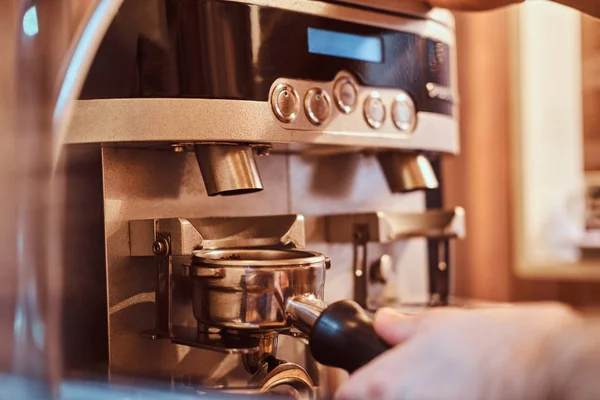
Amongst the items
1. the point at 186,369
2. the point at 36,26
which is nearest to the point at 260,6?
the point at 36,26

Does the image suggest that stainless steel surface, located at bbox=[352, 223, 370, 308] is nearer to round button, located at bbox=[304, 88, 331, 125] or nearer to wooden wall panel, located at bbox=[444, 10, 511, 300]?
round button, located at bbox=[304, 88, 331, 125]

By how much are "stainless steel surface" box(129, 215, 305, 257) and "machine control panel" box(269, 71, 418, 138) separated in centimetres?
8

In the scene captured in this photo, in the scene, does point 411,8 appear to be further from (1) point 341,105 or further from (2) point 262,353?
(2) point 262,353

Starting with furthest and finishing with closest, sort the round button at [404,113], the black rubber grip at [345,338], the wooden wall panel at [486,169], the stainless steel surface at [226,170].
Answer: the wooden wall panel at [486,169] < the round button at [404,113] < the stainless steel surface at [226,170] < the black rubber grip at [345,338]

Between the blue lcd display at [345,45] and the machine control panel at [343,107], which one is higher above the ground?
the blue lcd display at [345,45]

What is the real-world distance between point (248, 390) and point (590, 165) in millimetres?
1074

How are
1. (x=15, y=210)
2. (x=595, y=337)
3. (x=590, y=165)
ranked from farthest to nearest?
(x=590, y=165) → (x=15, y=210) → (x=595, y=337)

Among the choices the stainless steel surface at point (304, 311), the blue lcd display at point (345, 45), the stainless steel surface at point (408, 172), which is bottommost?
the stainless steel surface at point (304, 311)

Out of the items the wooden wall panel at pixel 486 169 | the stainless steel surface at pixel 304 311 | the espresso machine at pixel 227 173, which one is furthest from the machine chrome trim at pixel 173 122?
the wooden wall panel at pixel 486 169

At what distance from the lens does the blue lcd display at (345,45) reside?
0.54 meters

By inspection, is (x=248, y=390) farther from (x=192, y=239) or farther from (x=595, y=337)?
(x=595, y=337)

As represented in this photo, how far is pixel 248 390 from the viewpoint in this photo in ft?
1.43

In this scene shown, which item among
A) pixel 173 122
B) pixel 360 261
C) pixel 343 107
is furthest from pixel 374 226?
pixel 173 122

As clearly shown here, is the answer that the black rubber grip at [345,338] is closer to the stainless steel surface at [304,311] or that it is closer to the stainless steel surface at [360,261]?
the stainless steel surface at [304,311]
